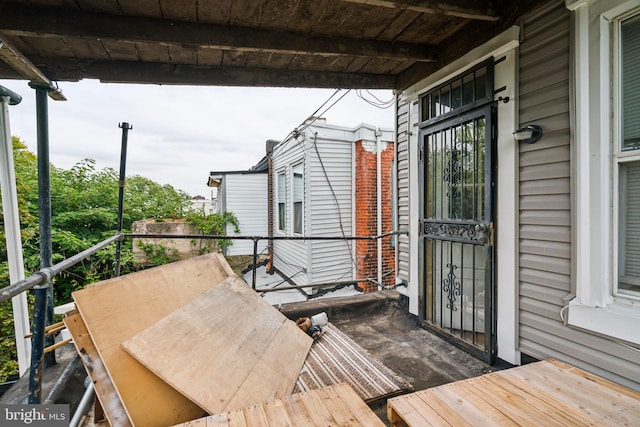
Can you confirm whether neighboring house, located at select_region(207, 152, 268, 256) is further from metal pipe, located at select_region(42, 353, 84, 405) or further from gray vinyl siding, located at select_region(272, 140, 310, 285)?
metal pipe, located at select_region(42, 353, 84, 405)

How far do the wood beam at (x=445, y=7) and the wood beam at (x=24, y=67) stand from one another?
2029 millimetres

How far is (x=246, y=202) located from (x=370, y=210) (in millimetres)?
4584

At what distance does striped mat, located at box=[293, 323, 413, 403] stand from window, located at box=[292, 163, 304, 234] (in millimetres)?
4370

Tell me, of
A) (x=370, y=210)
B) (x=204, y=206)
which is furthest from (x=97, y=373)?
(x=204, y=206)

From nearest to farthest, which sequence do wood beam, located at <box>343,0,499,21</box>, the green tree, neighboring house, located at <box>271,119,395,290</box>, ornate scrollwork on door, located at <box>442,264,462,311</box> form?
wood beam, located at <box>343,0,499,21</box>, ornate scrollwork on door, located at <box>442,264,462,311</box>, the green tree, neighboring house, located at <box>271,119,395,290</box>

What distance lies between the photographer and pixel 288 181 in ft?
24.0

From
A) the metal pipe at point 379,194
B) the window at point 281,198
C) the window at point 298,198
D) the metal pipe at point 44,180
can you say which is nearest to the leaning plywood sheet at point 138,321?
the metal pipe at point 44,180

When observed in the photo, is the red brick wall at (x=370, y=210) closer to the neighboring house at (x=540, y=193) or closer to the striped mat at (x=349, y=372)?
the neighboring house at (x=540, y=193)

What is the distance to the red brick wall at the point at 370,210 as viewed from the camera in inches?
241

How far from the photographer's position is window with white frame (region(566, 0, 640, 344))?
60.9 inches

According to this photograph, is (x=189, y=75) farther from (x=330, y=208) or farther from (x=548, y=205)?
(x=330, y=208)

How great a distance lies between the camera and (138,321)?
187 centimetres
